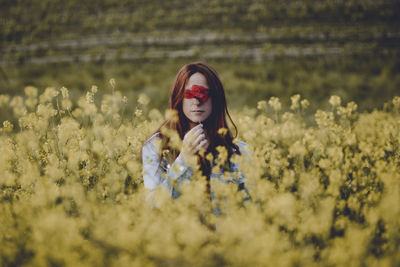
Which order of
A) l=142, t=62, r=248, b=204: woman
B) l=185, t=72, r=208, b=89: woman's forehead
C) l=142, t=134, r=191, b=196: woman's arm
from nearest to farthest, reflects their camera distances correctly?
1. l=142, t=134, r=191, b=196: woman's arm
2. l=142, t=62, r=248, b=204: woman
3. l=185, t=72, r=208, b=89: woman's forehead

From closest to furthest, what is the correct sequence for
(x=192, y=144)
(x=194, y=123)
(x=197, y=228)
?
(x=197, y=228) < (x=192, y=144) < (x=194, y=123)

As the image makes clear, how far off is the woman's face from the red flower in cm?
3

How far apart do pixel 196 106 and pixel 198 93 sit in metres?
0.10

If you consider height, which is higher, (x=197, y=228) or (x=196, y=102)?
(x=196, y=102)

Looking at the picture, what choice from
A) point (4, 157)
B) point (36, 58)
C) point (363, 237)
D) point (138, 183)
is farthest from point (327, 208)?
point (36, 58)

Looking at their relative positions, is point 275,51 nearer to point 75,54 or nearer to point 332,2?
point 332,2

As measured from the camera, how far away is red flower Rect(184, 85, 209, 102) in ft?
7.35

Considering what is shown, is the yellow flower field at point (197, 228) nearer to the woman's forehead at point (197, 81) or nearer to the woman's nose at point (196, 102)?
the woman's nose at point (196, 102)

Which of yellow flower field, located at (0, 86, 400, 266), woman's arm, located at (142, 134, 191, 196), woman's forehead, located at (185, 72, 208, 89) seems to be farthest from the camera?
woman's forehead, located at (185, 72, 208, 89)

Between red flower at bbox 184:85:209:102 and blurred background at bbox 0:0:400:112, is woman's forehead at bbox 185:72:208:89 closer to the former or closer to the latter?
red flower at bbox 184:85:209:102

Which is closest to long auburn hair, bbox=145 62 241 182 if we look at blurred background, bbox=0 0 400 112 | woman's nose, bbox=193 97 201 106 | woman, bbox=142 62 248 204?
woman, bbox=142 62 248 204

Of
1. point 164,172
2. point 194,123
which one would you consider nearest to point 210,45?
point 194,123

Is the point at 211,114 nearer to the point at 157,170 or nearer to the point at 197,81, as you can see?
the point at 197,81

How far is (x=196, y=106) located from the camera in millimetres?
2273
